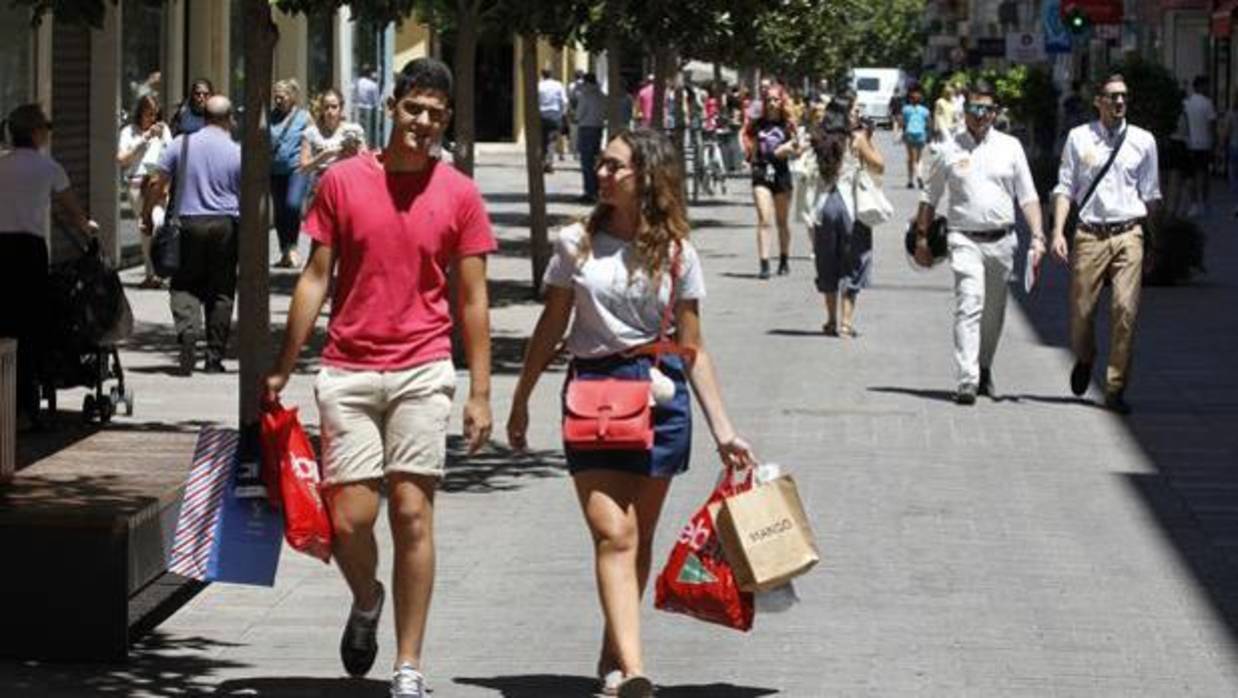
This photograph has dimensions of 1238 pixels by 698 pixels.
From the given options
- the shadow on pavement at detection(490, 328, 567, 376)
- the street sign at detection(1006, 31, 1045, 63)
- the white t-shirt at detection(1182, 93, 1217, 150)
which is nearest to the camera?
the shadow on pavement at detection(490, 328, 567, 376)

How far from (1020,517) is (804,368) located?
6569 mm

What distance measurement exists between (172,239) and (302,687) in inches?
386

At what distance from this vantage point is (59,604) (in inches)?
352

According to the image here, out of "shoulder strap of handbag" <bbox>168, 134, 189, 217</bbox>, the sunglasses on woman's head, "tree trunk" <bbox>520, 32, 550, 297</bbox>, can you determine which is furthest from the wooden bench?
"tree trunk" <bbox>520, 32, 550, 297</bbox>

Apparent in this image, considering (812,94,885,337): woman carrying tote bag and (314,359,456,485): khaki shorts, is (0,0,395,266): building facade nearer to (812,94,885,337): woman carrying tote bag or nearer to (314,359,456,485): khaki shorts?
(812,94,885,337): woman carrying tote bag

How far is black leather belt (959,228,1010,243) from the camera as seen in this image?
661 inches

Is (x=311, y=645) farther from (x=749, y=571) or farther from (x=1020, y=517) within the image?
(x=1020, y=517)

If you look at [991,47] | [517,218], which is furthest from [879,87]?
[517,218]

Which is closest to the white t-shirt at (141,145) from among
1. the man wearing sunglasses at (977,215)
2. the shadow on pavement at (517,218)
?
the man wearing sunglasses at (977,215)

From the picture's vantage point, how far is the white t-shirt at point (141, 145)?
2478cm

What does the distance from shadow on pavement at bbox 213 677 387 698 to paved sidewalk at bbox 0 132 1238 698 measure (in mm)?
17

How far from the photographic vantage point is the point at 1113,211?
1631cm

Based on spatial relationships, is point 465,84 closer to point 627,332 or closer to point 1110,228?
point 1110,228

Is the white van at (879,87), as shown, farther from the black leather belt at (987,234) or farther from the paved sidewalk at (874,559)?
the black leather belt at (987,234)
